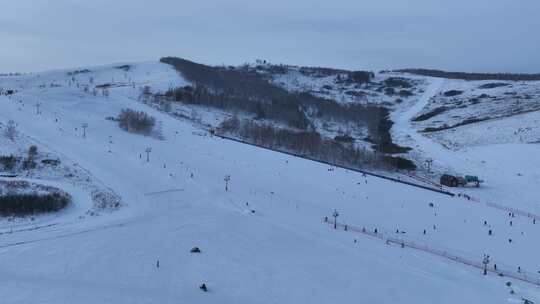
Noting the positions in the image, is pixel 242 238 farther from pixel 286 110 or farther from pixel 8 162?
pixel 286 110

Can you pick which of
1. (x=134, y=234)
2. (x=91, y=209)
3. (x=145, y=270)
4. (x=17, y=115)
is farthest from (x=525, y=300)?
(x=17, y=115)

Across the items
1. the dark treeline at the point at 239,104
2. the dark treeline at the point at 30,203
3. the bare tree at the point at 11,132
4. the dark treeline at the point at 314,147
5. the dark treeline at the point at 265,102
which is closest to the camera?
the dark treeline at the point at 30,203

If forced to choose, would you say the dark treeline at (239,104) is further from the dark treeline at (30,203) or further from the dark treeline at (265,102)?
the dark treeline at (30,203)

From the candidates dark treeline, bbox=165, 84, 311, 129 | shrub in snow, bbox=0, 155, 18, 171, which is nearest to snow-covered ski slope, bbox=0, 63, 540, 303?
shrub in snow, bbox=0, 155, 18, 171

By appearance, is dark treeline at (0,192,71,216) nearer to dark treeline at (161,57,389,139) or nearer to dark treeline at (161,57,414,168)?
dark treeline at (161,57,414,168)

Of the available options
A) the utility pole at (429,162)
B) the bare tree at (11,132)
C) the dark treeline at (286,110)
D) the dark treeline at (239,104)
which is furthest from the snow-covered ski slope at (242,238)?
the dark treeline at (239,104)

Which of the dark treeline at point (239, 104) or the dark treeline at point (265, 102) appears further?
the dark treeline at point (265, 102)

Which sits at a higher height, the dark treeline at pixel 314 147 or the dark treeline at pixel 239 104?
the dark treeline at pixel 239 104

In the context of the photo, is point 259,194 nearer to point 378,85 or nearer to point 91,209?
point 91,209
